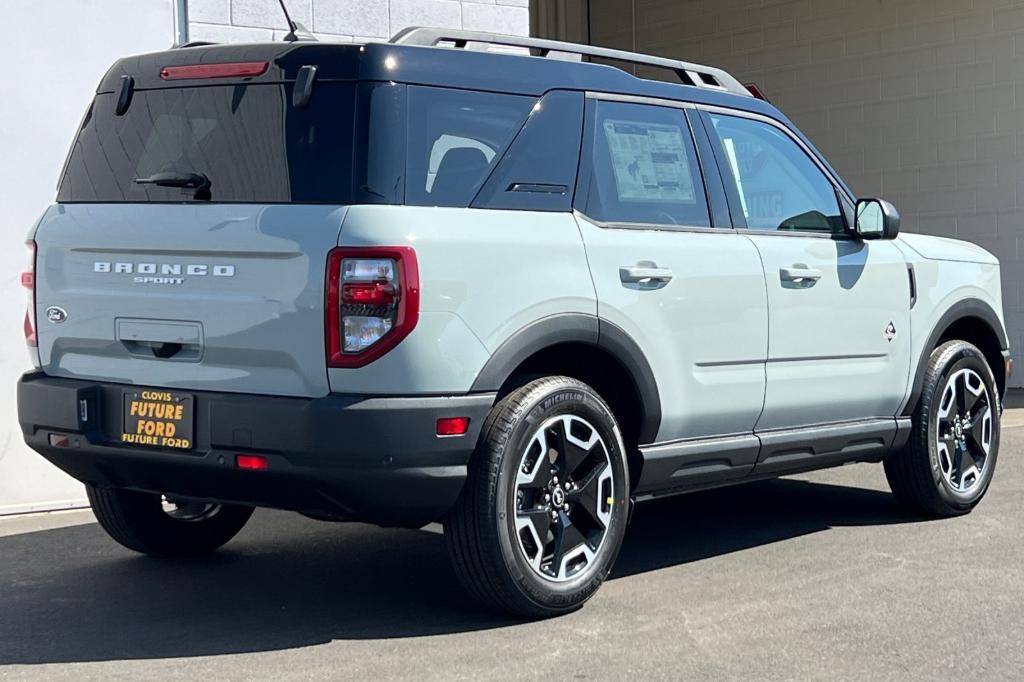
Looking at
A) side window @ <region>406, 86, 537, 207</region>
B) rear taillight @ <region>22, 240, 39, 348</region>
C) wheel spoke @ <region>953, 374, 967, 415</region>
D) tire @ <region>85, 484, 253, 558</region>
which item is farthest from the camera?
wheel spoke @ <region>953, 374, 967, 415</region>

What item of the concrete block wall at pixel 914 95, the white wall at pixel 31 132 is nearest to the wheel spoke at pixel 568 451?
the white wall at pixel 31 132

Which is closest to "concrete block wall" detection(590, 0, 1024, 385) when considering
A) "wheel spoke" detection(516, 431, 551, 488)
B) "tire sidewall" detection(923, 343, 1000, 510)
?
"tire sidewall" detection(923, 343, 1000, 510)

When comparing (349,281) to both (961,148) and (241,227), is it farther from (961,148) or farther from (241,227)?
(961,148)

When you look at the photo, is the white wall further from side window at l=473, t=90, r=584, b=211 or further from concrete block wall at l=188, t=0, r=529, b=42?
side window at l=473, t=90, r=584, b=211

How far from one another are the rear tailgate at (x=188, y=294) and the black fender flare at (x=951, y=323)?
10.5ft

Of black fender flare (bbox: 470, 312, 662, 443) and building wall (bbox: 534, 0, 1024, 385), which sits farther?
building wall (bbox: 534, 0, 1024, 385)

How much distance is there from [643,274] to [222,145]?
1525mm

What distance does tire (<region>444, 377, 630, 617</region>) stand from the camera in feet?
A: 15.7

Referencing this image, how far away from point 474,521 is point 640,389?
2.92ft

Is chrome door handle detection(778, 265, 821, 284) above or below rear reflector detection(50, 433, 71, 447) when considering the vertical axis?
above

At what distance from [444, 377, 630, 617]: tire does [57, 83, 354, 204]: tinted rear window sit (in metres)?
0.96

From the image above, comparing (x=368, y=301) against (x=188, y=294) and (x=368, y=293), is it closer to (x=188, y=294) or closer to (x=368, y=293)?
(x=368, y=293)

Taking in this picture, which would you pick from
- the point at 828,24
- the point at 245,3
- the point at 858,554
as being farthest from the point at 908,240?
the point at 828,24

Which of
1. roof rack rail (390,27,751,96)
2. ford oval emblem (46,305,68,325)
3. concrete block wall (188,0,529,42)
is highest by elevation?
concrete block wall (188,0,529,42)
